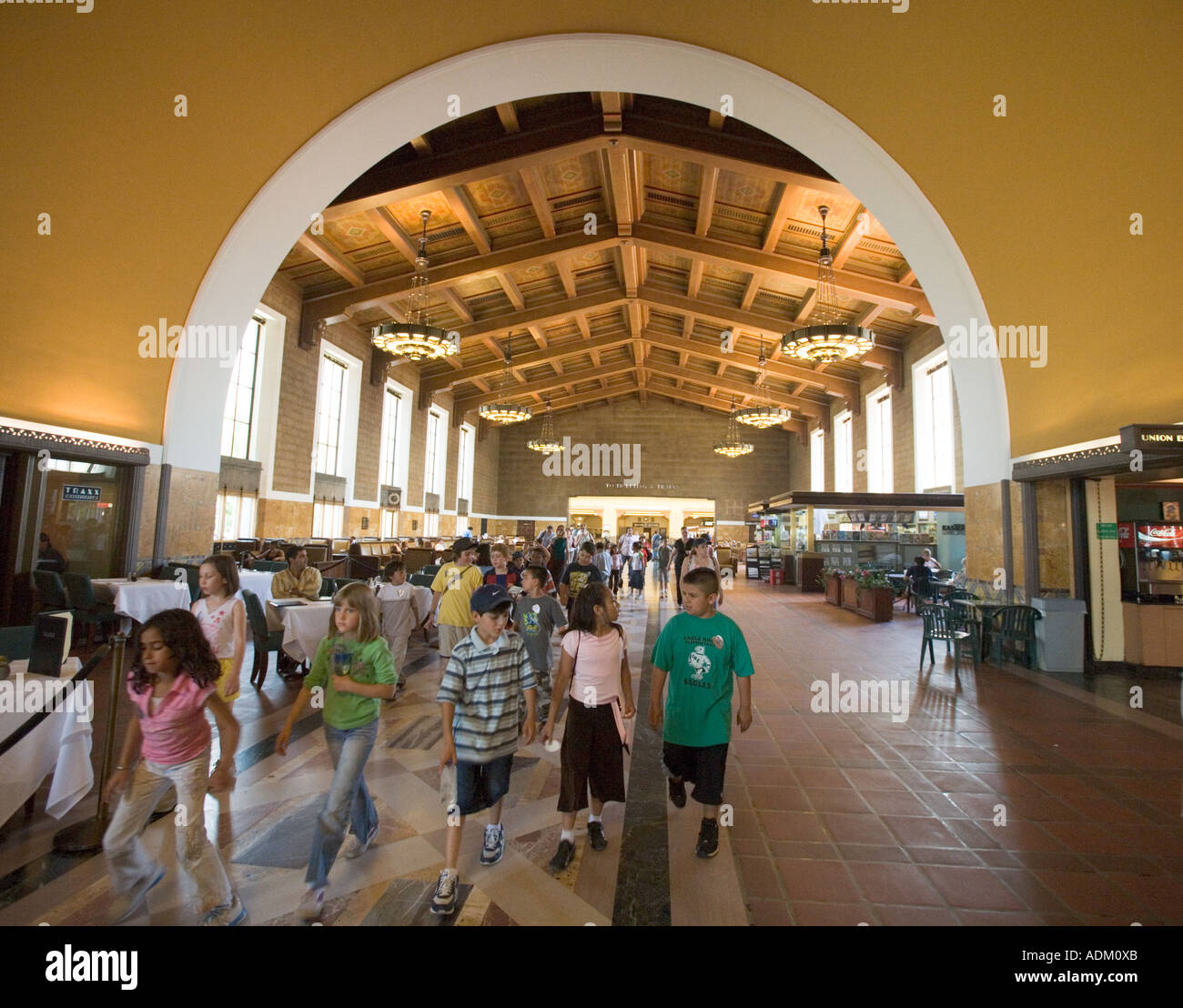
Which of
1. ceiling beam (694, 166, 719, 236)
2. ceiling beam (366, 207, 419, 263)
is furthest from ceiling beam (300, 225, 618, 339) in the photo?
ceiling beam (694, 166, 719, 236)

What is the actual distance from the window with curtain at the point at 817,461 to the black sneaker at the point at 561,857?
71.0 feet

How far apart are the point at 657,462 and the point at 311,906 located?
2556 centimetres

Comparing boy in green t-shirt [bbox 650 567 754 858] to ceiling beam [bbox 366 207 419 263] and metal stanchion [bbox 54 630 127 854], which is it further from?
ceiling beam [bbox 366 207 419 263]

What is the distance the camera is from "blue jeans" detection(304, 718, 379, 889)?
200 centimetres

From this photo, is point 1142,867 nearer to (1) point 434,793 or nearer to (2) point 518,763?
(2) point 518,763

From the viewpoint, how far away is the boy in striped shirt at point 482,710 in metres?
2.20

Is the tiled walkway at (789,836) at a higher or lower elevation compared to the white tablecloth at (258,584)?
lower

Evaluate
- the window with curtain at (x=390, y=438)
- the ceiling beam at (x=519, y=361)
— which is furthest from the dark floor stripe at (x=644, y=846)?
the ceiling beam at (x=519, y=361)

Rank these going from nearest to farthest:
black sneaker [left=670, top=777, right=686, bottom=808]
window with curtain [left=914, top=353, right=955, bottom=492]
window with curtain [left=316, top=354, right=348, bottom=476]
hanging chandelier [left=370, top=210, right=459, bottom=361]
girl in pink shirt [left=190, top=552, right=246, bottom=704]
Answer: girl in pink shirt [left=190, top=552, right=246, bottom=704], black sneaker [left=670, top=777, right=686, bottom=808], hanging chandelier [left=370, top=210, right=459, bottom=361], window with curtain [left=914, top=353, right=955, bottom=492], window with curtain [left=316, top=354, right=348, bottom=476]

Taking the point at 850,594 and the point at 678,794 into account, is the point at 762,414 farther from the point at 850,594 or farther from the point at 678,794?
the point at 678,794

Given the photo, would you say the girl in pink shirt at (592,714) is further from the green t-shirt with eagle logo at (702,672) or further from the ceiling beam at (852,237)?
the ceiling beam at (852,237)

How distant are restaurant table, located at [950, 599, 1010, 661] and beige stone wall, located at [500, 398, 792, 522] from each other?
20.0 meters

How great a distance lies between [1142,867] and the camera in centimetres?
243
